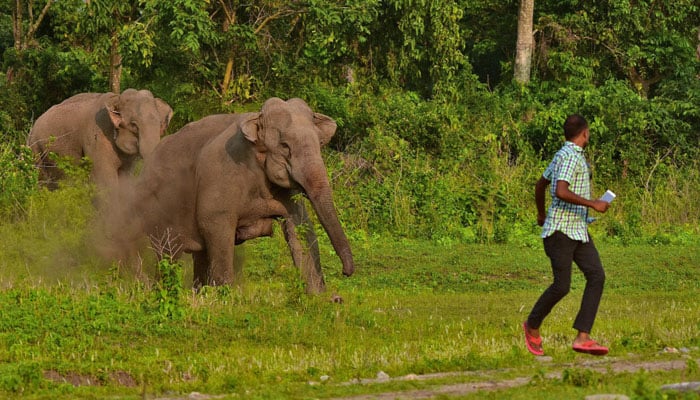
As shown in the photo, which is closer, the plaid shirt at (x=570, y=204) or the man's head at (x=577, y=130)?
the plaid shirt at (x=570, y=204)

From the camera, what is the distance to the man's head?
10.0m

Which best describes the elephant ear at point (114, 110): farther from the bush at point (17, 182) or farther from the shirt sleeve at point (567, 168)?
the shirt sleeve at point (567, 168)

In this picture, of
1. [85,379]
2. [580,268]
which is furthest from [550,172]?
[85,379]

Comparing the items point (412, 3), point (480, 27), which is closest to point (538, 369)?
point (412, 3)

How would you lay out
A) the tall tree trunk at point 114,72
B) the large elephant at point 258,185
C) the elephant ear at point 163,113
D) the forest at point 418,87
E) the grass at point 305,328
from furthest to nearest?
the tall tree trunk at point 114,72 < the forest at point 418,87 < the elephant ear at point 163,113 < the large elephant at point 258,185 < the grass at point 305,328

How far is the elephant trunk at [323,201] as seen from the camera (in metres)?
13.5

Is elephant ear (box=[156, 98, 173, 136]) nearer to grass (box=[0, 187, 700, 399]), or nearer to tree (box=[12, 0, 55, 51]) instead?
grass (box=[0, 187, 700, 399])

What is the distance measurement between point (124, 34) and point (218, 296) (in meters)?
11.6

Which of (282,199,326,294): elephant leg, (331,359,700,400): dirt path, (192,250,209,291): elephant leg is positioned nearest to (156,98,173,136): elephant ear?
(192,250,209,291): elephant leg

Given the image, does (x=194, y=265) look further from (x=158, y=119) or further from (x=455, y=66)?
(x=455, y=66)

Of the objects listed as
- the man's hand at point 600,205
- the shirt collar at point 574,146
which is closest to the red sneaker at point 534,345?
the man's hand at point 600,205

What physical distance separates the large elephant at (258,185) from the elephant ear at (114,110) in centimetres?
505

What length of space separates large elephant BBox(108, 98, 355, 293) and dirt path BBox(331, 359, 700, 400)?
4.20m

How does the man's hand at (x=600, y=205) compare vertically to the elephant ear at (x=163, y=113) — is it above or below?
above
